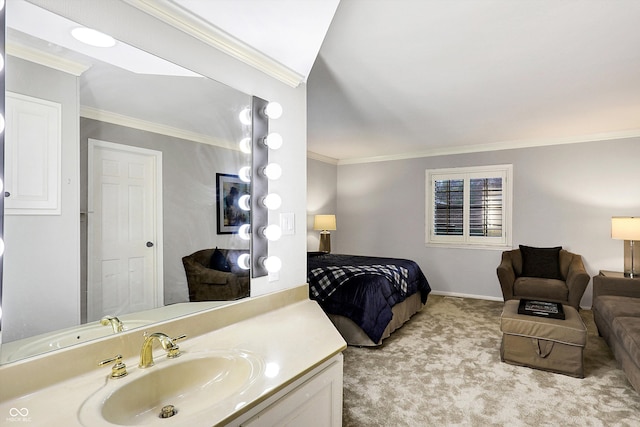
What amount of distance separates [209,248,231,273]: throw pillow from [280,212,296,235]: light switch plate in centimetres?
38

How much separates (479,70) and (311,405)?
254 centimetres

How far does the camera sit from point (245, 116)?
177 centimetres

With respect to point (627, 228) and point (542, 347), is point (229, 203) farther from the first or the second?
point (627, 228)

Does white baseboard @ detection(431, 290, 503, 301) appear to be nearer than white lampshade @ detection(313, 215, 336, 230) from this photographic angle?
Yes

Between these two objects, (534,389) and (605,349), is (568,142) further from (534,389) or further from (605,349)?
(534,389)

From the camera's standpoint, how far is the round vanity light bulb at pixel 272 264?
6.05 ft

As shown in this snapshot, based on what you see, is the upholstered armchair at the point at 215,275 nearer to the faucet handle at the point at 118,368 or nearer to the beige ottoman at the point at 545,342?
the faucet handle at the point at 118,368

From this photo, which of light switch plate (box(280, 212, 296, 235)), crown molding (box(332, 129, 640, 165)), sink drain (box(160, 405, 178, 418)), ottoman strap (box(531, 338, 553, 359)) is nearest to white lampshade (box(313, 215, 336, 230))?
crown molding (box(332, 129, 640, 165))

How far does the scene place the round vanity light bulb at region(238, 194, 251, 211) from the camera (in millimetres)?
1746

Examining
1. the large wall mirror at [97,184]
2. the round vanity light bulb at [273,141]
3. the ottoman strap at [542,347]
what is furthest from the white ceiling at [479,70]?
the ottoman strap at [542,347]

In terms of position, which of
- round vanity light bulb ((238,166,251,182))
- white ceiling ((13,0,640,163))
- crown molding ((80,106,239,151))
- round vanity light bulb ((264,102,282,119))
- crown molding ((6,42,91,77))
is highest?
white ceiling ((13,0,640,163))

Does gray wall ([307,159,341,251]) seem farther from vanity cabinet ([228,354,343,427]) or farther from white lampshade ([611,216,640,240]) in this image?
vanity cabinet ([228,354,343,427])

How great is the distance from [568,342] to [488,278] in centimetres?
260

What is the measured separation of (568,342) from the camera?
2588 millimetres
